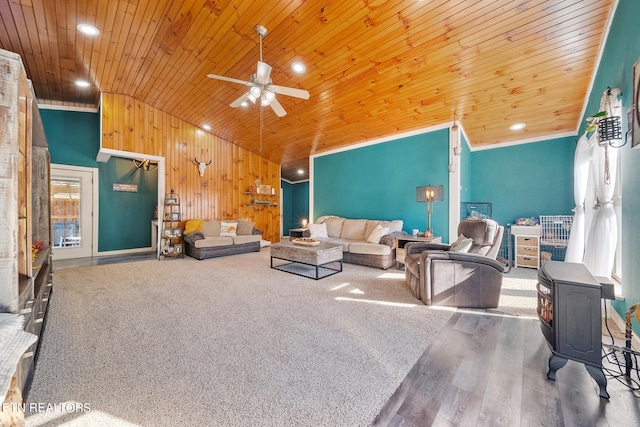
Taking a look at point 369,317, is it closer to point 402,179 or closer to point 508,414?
point 508,414

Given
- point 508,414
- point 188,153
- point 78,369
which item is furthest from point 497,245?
point 188,153

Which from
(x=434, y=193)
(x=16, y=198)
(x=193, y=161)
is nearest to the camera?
(x=16, y=198)

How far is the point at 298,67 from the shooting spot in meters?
3.63

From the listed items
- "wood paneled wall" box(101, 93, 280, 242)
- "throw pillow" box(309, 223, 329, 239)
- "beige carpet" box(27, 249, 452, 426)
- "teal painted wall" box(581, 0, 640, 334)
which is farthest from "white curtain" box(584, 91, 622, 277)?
"wood paneled wall" box(101, 93, 280, 242)

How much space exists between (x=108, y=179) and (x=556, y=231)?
32.4 ft

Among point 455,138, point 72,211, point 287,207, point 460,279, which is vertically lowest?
point 460,279

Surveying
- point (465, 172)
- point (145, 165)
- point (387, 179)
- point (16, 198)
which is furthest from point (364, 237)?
point (145, 165)

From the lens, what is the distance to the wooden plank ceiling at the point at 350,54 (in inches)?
106

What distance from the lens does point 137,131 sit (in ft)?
18.1

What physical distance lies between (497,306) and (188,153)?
22.5ft

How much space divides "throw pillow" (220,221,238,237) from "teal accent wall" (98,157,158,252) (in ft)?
7.03

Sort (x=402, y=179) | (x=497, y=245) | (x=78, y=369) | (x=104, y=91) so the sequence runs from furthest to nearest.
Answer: (x=402, y=179) < (x=104, y=91) < (x=497, y=245) < (x=78, y=369)

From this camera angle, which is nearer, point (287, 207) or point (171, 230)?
point (171, 230)

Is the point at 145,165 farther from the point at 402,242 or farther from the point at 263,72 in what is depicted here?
the point at 402,242
